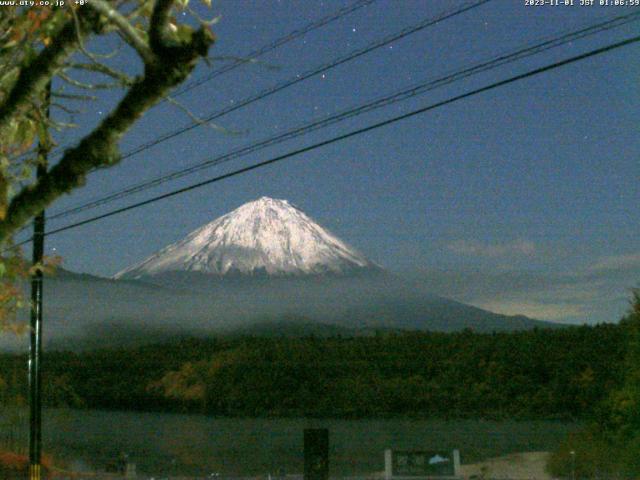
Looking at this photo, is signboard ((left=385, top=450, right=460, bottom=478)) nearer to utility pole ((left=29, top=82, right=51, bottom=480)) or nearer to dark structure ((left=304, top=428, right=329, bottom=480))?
dark structure ((left=304, top=428, right=329, bottom=480))

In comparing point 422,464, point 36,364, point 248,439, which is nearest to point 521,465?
point 248,439

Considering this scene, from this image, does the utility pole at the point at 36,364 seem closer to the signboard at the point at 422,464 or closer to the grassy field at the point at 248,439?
the signboard at the point at 422,464

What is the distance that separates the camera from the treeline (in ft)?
100

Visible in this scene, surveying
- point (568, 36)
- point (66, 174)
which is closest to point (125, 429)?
point (568, 36)

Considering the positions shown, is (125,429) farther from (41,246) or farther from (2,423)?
(41,246)

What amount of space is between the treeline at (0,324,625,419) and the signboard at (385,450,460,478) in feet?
45.3

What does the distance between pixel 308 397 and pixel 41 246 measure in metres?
20.0

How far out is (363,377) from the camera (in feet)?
115

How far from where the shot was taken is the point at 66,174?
387 centimetres

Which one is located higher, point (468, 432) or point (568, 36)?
point (568, 36)

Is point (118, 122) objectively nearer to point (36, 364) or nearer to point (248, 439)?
point (36, 364)

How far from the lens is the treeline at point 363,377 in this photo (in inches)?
1205

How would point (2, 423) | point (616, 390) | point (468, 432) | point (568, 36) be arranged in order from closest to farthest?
1. point (568, 36)
2. point (616, 390)
3. point (468, 432)
4. point (2, 423)

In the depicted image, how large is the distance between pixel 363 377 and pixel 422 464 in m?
20.1
